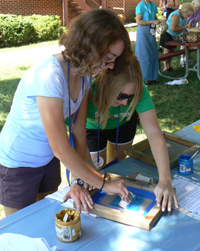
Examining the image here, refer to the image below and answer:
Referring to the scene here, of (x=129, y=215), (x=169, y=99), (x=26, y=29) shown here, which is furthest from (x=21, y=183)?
(x=26, y=29)

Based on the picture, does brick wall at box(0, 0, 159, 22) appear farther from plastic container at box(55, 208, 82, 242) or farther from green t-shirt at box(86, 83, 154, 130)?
plastic container at box(55, 208, 82, 242)

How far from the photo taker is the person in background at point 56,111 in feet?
3.99

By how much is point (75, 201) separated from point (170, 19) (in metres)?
5.95

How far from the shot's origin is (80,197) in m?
1.43

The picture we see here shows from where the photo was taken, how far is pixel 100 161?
2.04m

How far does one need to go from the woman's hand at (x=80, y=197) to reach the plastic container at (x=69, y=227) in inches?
6.5

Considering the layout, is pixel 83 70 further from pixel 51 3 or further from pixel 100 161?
pixel 51 3

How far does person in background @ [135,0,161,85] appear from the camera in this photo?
18.4 ft

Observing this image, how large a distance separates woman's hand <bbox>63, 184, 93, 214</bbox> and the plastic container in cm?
17

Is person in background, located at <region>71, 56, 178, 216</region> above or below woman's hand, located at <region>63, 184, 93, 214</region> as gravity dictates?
above

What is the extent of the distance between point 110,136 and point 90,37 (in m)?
1.19

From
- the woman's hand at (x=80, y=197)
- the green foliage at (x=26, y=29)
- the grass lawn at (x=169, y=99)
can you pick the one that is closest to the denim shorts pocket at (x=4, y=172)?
the woman's hand at (x=80, y=197)

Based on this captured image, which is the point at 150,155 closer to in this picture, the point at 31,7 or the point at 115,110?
the point at 115,110

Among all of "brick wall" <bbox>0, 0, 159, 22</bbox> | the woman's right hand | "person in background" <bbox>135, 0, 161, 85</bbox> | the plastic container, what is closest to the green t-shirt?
the woman's right hand
